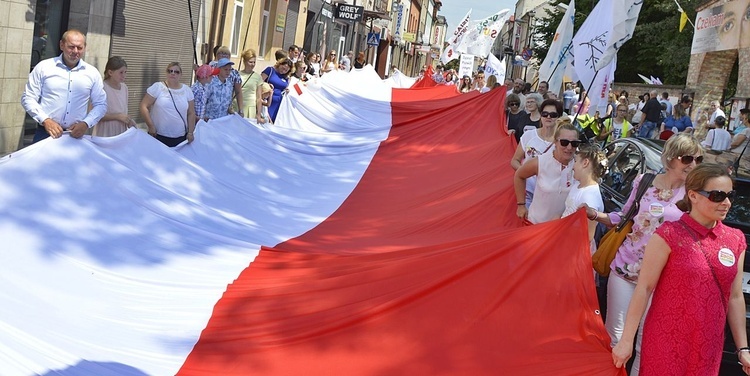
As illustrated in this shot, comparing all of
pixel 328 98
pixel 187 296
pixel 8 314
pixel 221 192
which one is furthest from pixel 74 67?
pixel 328 98

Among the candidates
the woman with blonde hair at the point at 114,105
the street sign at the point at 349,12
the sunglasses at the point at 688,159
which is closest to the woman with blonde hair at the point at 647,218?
the sunglasses at the point at 688,159

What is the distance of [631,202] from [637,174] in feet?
7.45

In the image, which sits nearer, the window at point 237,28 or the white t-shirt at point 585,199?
the white t-shirt at point 585,199

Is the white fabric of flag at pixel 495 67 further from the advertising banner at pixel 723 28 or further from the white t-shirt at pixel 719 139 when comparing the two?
the white t-shirt at pixel 719 139

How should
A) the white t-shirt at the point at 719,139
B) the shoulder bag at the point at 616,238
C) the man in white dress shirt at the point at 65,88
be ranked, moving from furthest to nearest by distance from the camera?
the white t-shirt at the point at 719,139
the man in white dress shirt at the point at 65,88
the shoulder bag at the point at 616,238

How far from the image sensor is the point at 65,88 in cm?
746

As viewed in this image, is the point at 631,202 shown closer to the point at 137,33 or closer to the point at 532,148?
the point at 532,148

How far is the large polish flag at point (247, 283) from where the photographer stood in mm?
4789

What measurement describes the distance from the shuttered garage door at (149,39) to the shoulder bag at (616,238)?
10899 millimetres

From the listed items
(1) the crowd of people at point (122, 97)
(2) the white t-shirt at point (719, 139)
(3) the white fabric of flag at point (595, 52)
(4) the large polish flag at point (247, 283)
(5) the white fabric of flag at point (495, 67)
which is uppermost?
(5) the white fabric of flag at point (495, 67)

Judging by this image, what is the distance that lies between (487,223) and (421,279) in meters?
2.53

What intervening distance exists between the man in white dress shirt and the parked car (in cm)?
450

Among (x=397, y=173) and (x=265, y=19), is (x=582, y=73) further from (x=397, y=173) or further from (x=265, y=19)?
(x=265, y=19)

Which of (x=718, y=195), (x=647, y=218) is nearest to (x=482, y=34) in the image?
(x=647, y=218)
